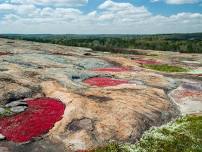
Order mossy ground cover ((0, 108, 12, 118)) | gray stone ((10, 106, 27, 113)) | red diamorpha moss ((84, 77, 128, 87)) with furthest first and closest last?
red diamorpha moss ((84, 77, 128, 87))
gray stone ((10, 106, 27, 113))
mossy ground cover ((0, 108, 12, 118))

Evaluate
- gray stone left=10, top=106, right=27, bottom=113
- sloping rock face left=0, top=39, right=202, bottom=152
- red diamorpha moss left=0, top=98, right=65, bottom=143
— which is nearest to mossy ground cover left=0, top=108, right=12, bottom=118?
sloping rock face left=0, top=39, right=202, bottom=152

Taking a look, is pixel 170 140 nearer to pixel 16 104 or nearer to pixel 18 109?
pixel 18 109

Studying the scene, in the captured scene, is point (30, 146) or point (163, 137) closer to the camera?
point (30, 146)

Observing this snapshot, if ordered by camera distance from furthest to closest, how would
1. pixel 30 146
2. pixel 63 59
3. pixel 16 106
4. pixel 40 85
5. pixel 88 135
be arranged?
pixel 63 59 < pixel 40 85 < pixel 16 106 < pixel 88 135 < pixel 30 146

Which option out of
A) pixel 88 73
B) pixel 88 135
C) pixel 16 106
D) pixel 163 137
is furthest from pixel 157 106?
pixel 88 73

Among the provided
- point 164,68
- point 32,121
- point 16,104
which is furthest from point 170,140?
point 164,68

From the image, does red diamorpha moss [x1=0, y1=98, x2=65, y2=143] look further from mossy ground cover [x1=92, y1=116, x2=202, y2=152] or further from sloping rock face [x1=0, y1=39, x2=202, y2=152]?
mossy ground cover [x1=92, y1=116, x2=202, y2=152]

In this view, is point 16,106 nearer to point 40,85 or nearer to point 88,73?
point 40,85
